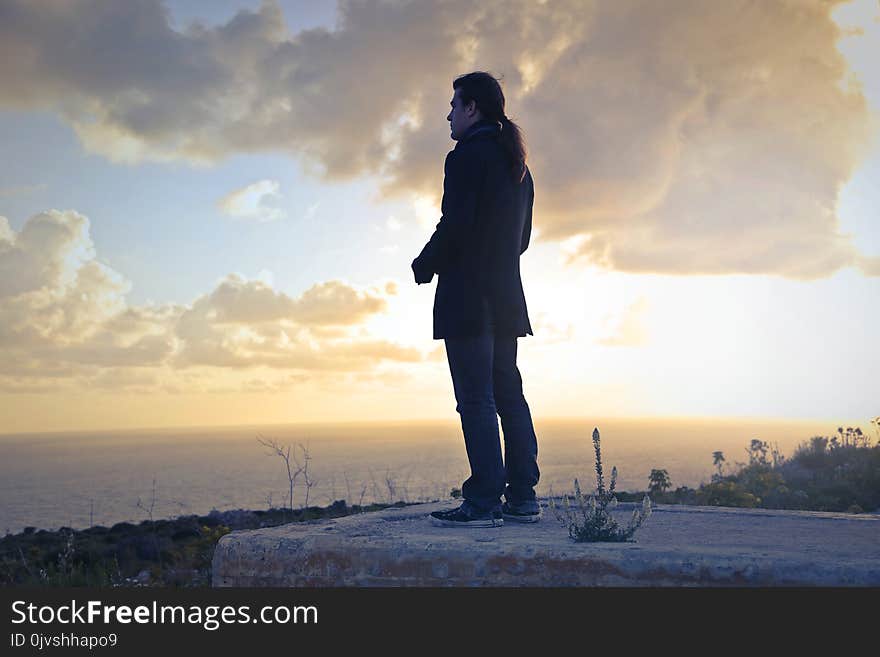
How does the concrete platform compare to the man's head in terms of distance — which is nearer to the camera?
the concrete platform

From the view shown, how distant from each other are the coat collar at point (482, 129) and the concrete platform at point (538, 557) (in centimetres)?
213

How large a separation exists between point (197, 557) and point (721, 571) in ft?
20.6

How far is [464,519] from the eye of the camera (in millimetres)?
3928

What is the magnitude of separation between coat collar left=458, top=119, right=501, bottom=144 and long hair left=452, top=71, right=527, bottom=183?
3 cm

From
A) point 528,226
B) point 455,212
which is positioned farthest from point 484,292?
point 528,226

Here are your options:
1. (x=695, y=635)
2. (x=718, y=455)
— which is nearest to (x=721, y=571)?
(x=695, y=635)

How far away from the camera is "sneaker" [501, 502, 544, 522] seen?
4.23m

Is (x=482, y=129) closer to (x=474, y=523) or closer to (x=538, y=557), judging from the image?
(x=474, y=523)

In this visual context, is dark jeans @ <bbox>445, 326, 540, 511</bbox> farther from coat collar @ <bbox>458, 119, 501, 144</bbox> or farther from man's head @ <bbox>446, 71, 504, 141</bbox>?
man's head @ <bbox>446, 71, 504, 141</bbox>

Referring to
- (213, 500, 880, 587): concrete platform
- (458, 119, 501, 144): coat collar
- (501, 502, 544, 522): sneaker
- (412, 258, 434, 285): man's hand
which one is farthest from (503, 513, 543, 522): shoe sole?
(458, 119, 501, 144): coat collar

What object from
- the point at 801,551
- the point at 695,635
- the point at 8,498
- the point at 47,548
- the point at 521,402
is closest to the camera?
the point at 695,635

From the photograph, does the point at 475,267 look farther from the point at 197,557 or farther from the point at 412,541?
the point at 197,557

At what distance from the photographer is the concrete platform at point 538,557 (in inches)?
109

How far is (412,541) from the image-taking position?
322 cm
